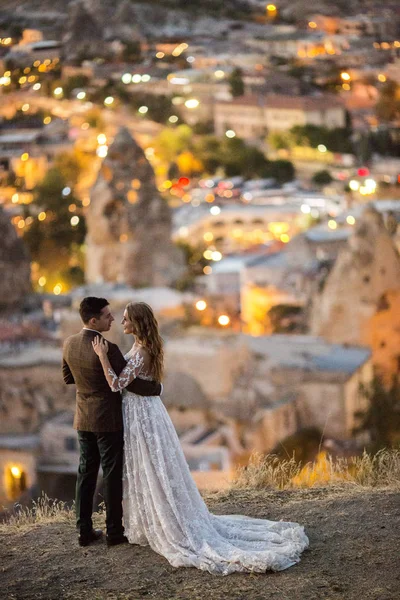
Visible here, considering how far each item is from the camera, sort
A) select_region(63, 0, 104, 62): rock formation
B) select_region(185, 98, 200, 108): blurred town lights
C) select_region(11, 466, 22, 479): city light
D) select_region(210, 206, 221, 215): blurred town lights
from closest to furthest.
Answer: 1. select_region(11, 466, 22, 479): city light
2. select_region(210, 206, 221, 215): blurred town lights
3. select_region(185, 98, 200, 108): blurred town lights
4. select_region(63, 0, 104, 62): rock formation

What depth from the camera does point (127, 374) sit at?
298 cm

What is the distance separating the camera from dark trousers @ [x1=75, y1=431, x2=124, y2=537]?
3.04m

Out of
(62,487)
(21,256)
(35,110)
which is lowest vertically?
(62,487)

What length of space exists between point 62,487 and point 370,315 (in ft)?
13.6

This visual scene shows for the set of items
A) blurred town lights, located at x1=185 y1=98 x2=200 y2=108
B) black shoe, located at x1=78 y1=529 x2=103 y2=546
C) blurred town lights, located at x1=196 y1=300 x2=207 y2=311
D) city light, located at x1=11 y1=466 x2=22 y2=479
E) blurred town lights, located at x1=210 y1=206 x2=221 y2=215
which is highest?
blurred town lights, located at x1=185 y1=98 x2=200 y2=108

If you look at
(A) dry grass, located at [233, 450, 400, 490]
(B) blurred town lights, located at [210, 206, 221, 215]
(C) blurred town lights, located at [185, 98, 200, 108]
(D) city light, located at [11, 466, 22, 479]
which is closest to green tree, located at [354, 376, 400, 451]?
(D) city light, located at [11, 466, 22, 479]

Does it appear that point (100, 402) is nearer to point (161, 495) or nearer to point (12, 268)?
point (161, 495)

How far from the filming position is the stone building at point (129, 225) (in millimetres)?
17703

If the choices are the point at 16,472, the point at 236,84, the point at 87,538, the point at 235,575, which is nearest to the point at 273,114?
the point at 236,84

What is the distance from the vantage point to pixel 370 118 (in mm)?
28250

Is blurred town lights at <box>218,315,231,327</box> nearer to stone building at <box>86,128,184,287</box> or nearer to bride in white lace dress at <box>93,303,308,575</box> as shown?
stone building at <box>86,128,184,287</box>

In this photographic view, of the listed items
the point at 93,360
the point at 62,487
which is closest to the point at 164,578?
the point at 93,360

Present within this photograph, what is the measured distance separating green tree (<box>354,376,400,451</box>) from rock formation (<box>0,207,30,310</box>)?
264 inches

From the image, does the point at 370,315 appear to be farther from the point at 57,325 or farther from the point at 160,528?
the point at 160,528
